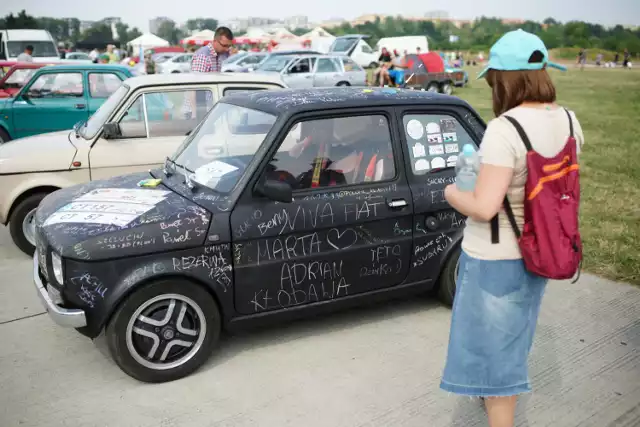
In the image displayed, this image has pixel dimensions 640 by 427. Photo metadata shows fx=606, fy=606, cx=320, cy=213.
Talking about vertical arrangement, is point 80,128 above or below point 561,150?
below

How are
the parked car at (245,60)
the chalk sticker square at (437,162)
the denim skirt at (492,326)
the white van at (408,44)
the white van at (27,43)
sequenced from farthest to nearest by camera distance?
the white van at (408,44) < the parked car at (245,60) < the white van at (27,43) < the chalk sticker square at (437,162) < the denim skirt at (492,326)

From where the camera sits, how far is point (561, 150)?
242cm

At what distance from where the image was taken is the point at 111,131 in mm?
5777

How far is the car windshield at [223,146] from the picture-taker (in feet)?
12.9

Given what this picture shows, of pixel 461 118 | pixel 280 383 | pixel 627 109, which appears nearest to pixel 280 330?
pixel 280 383

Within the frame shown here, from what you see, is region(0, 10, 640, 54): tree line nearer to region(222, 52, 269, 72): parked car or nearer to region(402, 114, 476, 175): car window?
region(222, 52, 269, 72): parked car

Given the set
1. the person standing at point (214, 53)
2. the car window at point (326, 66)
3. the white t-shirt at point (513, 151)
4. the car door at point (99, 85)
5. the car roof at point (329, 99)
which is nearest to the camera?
the white t-shirt at point (513, 151)

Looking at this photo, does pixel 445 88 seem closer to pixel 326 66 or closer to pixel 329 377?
pixel 326 66

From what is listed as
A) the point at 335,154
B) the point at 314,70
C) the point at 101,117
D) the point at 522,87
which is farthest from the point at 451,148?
the point at 314,70

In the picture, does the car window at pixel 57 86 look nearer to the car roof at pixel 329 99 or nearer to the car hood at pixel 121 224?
the car roof at pixel 329 99

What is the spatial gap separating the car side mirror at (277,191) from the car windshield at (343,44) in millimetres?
35339

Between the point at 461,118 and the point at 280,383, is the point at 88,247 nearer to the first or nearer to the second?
the point at 280,383

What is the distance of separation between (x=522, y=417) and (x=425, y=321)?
1253mm

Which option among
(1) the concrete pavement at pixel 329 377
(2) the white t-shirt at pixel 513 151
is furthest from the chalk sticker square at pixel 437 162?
(2) the white t-shirt at pixel 513 151
